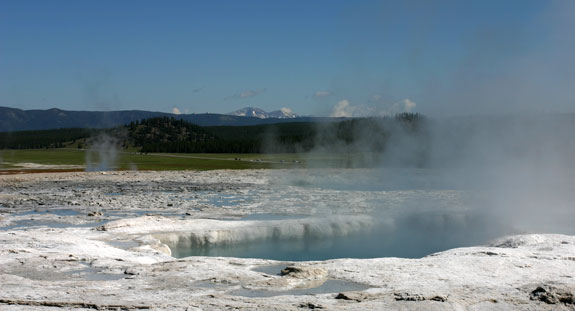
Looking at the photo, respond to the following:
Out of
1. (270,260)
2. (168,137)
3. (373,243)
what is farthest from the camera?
(168,137)

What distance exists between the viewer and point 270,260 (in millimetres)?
10234

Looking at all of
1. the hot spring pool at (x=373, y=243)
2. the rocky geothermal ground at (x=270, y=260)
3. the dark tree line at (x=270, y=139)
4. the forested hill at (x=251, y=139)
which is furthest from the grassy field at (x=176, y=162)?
the hot spring pool at (x=373, y=243)

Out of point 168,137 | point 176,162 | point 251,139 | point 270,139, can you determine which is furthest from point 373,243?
point 168,137

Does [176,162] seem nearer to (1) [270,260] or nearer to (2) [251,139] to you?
(2) [251,139]

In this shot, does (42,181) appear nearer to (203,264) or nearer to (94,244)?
(94,244)

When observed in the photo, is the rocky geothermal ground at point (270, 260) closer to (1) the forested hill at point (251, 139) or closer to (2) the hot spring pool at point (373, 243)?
(2) the hot spring pool at point (373, 243)

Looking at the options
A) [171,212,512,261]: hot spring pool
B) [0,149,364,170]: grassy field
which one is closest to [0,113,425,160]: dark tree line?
[0,149,364,170]: grassy field

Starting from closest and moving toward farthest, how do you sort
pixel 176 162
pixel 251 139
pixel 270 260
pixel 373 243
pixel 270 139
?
1. pixel 270 260
2. pixel 373 243
3. pixel 176 162
4. pixel 251 139
5. pixel 270 139

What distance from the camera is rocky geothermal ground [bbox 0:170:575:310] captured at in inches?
293

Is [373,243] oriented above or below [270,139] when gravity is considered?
below

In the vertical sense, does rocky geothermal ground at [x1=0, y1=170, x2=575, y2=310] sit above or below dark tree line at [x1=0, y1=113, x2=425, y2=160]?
below

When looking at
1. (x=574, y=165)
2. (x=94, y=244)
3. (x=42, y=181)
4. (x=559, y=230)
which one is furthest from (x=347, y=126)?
(x=94, y=244)

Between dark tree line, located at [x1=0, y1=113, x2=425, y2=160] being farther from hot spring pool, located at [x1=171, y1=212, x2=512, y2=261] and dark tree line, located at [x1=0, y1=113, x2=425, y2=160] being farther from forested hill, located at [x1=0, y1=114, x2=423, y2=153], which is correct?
hot spring pool, located at [x1=171, y1=212, x2=512, y2=261]

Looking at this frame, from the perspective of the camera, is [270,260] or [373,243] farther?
[373,243]
